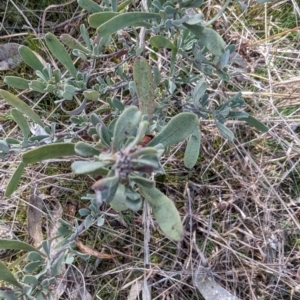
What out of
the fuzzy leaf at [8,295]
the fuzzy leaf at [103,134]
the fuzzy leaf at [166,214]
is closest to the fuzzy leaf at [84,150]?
the fuzzy leaf at [103,134]

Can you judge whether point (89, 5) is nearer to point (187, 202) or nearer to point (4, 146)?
point (4, 146)

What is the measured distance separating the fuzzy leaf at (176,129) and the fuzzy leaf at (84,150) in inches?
5.4

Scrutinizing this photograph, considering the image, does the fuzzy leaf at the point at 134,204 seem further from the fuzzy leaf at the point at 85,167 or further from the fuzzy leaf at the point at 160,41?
the fuzzy leaf at the point at 160,41

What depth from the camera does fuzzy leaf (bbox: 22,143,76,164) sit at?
103 cm

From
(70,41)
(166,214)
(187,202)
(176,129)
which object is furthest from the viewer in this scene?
(187,202)

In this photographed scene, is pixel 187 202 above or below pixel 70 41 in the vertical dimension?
below

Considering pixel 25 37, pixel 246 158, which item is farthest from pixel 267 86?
pixel 25 37

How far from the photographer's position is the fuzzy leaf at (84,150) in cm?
99

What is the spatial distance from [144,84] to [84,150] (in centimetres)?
29

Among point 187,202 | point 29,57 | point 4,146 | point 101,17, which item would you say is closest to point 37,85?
point 29,57

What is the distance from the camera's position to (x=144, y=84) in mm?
1193

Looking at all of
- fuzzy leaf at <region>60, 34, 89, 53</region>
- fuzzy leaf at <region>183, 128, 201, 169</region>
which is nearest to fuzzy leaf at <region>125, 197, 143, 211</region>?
fuzzy leaf at <region>183, 128, 201, 169</region>

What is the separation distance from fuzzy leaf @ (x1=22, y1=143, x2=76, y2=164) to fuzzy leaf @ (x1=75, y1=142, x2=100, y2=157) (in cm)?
6

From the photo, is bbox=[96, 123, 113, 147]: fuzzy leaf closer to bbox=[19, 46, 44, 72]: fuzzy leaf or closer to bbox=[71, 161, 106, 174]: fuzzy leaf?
bbox=[71, 161, 106, 174]: fuzzy leaf
